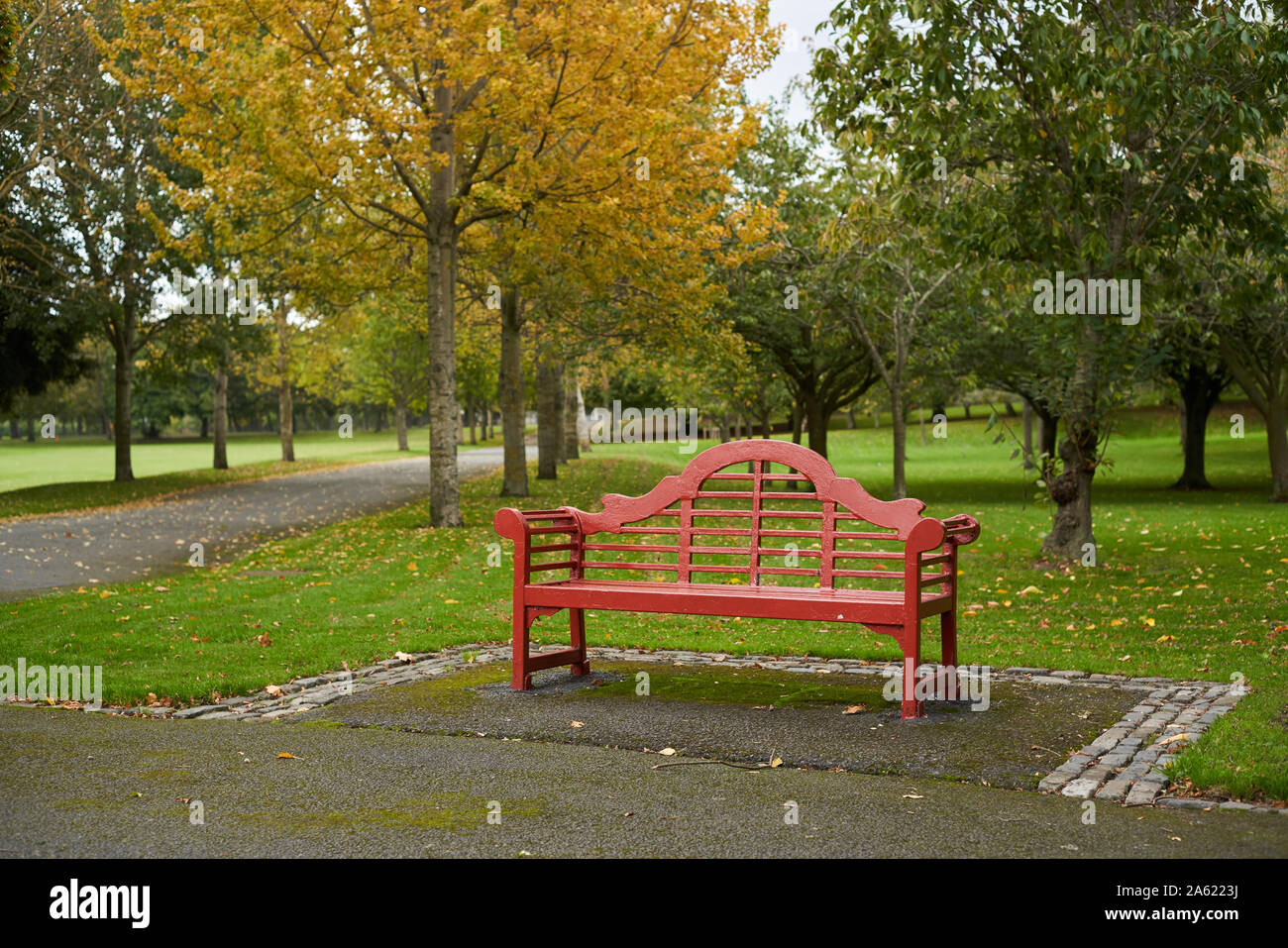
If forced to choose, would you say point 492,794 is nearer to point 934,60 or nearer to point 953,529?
point 953,529

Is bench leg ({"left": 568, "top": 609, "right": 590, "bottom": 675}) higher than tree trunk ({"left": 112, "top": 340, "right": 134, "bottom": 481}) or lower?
lower

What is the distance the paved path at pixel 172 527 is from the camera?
1432 centimetres

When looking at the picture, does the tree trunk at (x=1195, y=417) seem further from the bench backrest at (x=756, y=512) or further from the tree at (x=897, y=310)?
the bench backrest at (x=756, y=512)

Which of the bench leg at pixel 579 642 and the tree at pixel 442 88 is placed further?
the tree at pixel 442 88

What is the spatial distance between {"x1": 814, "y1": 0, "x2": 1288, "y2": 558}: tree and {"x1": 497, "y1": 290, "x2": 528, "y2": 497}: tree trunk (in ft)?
40.1

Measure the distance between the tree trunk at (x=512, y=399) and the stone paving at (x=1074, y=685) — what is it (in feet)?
50.1

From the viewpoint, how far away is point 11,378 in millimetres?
29234

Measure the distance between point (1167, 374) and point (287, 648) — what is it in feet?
91.7

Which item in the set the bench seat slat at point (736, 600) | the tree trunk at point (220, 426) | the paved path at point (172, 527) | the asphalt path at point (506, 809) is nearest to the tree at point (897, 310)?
the paved path at point (172, 527)

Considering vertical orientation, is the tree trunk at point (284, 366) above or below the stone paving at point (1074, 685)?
above

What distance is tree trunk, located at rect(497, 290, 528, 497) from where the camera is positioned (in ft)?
80.7

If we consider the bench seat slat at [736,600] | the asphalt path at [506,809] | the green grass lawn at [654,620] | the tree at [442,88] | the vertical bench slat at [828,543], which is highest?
the tree at [442,88]

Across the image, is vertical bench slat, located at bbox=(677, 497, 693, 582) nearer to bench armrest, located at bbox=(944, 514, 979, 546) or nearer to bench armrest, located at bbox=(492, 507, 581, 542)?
bench armrest, located at bbox=(492, 507, 581, 542)

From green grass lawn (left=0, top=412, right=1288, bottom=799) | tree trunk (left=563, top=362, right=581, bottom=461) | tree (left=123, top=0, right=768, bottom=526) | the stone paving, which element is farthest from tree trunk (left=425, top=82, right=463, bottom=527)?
tree trunk (left=563, top=362, right=581, bottom=461)
